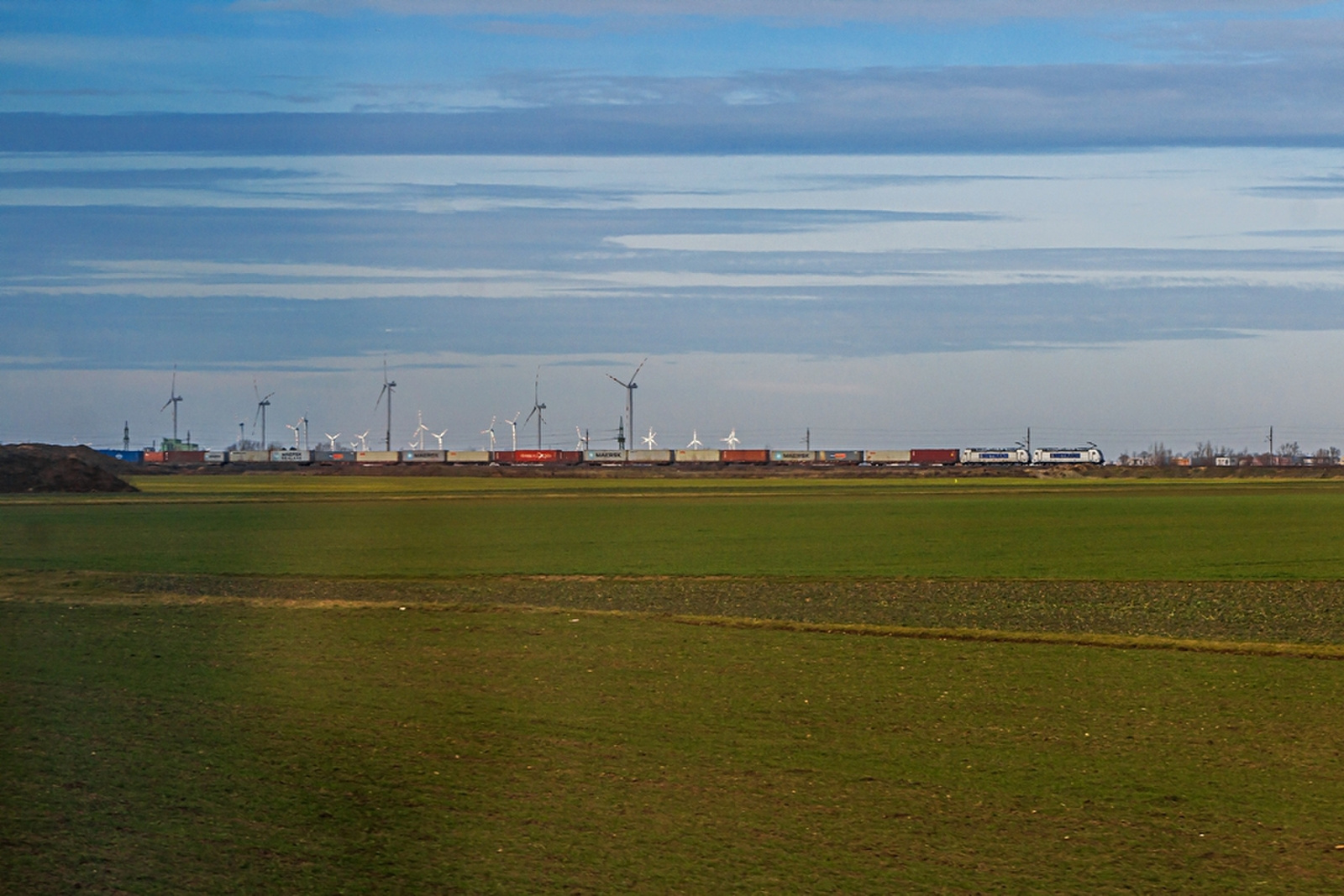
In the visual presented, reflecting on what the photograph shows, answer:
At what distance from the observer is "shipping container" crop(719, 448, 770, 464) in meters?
193

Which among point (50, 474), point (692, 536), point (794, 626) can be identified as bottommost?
point (794, 626)

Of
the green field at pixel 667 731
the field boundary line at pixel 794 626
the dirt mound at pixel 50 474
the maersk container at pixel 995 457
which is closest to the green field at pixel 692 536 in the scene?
the green field at pixel 667 731

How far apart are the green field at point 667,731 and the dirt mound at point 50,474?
67.6 m

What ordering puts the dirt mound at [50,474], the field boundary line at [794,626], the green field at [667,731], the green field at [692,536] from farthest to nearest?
the dirt mound at [50,474] < the green field at [692,536] < the field boundary line at [794,626] < the green field at [667,731]

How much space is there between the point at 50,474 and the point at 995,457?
12839cm

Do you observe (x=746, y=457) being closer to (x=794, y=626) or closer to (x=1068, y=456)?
(x=1068, y=456)

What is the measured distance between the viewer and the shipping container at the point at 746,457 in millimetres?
193125

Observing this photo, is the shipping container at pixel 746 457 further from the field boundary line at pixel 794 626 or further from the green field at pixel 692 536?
the field boundary line at pixel 794 626

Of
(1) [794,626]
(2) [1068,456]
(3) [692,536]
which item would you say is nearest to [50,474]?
(3) [692,536]

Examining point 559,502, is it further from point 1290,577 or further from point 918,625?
point 918,625

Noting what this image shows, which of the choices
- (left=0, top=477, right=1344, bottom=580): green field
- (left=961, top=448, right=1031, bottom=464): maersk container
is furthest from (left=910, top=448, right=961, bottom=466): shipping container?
(left=0, top=477, right=1344, bottom=580): green field

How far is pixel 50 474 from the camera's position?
9606 cm

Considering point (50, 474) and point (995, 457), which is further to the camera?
point (995, 457)

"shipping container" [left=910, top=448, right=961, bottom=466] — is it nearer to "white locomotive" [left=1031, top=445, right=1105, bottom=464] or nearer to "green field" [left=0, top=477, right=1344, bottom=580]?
"white locomotive" [left=1031, top=445, right=1105, bottom=464]
